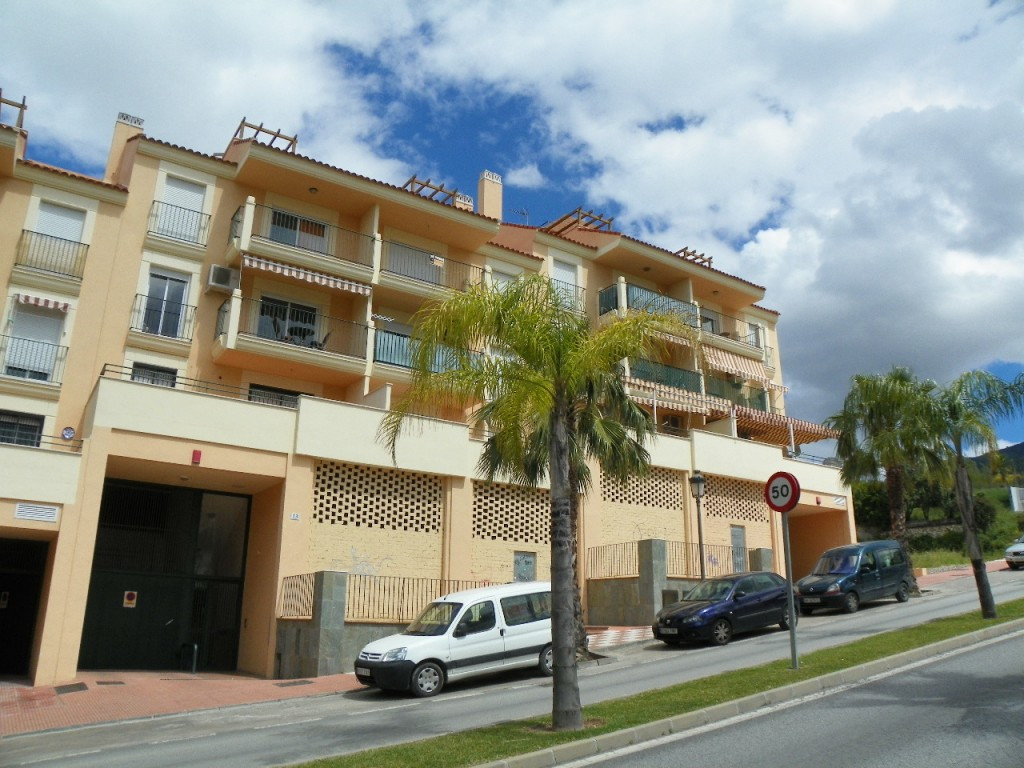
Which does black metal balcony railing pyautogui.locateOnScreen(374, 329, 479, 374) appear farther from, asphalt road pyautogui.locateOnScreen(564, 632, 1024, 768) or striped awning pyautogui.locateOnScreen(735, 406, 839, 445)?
asphalt road pyautogui.locateOnScreen(564, 632, 1024, 768)

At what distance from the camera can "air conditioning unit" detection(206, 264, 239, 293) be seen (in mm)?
24688

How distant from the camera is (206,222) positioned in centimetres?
2553

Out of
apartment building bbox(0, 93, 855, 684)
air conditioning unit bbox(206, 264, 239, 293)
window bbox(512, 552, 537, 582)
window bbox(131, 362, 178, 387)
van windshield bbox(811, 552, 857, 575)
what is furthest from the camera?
window bbox(512, 552, 537, 582)

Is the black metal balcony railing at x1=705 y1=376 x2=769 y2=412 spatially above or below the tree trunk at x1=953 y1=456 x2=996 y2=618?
above

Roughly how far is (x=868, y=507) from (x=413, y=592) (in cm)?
4224

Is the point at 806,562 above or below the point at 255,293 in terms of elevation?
below

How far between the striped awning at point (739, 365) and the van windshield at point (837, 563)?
10.9 m

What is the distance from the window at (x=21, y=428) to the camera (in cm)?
2145

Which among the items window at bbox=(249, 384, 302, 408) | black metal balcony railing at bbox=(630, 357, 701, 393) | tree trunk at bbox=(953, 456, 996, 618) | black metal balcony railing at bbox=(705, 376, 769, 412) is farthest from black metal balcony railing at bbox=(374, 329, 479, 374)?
tree trunk at bbox=(953, 456, 996, 618)

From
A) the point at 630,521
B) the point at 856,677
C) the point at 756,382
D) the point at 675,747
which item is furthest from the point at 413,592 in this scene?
the point at 756,382

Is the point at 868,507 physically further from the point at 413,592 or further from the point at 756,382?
the point at 413,592

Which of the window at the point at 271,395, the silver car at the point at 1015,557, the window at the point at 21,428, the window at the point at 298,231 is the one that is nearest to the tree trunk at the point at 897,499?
the silver car at the point at 1015,557

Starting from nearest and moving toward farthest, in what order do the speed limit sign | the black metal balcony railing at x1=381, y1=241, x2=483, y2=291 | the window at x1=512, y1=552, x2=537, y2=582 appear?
the speed limit sign → the window at x1=512, y1=552, x2=537, y2=582 → the black metal balcony railing at x1=381, y1=241, x2=483, y2=291

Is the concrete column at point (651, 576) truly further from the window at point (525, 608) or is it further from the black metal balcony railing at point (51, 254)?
the black metal balcony railing at point (51, 254)
